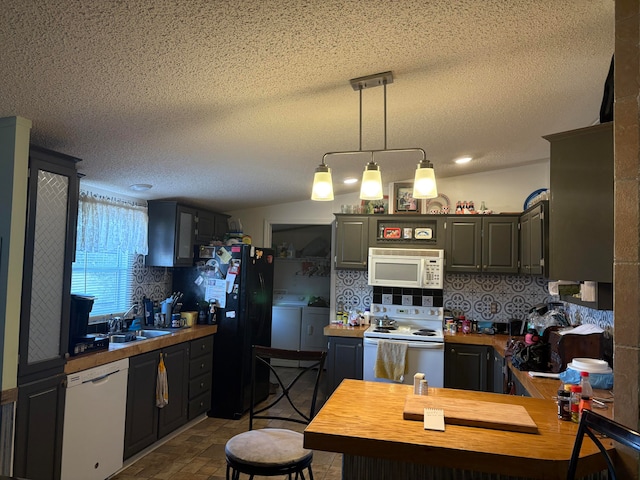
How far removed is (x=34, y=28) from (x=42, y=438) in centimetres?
206

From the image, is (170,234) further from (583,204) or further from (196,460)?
(583,204)

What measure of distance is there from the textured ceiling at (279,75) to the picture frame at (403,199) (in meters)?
1.31

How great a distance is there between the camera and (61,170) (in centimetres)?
244

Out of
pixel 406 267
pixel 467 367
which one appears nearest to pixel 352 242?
pixel 406 267

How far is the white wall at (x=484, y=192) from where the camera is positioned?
15.2 ft

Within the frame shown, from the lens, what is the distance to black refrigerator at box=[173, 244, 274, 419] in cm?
423

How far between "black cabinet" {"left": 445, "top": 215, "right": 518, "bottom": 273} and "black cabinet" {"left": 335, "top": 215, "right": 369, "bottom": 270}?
0.86 metres

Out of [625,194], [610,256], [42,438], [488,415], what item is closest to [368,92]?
[625,194]

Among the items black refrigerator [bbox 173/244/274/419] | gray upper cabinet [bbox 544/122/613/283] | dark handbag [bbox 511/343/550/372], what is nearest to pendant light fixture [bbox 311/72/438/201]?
gray upper cabinet [bbox 544/122/613/283]

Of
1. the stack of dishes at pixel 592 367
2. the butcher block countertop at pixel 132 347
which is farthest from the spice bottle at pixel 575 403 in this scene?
the butcher block countertop at pixel 132 347

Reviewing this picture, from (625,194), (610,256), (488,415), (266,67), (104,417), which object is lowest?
(104,417)

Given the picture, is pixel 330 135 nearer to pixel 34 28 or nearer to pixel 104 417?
pixel 34 28

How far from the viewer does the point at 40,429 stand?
2.34 m

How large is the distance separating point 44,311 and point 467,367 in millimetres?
3511
